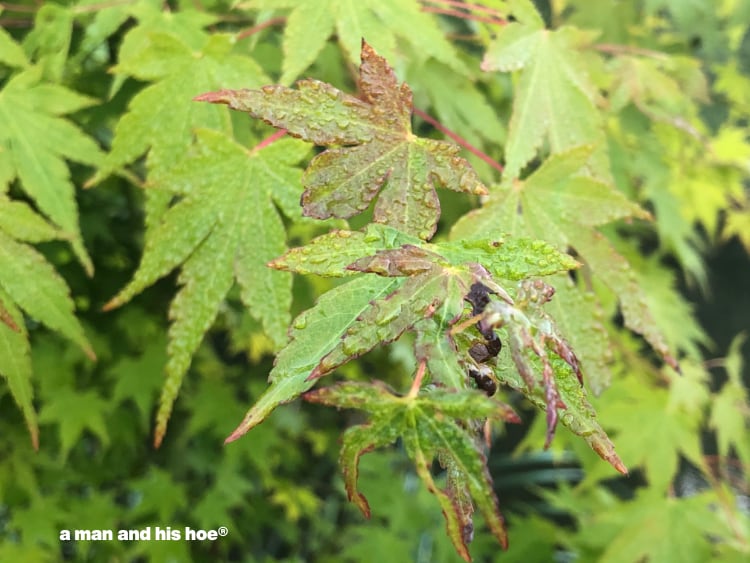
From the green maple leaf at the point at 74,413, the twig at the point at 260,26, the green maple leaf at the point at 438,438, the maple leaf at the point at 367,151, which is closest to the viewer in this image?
the green maple leaf at the point at 438,438

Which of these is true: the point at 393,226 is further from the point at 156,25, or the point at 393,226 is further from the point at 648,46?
the point at 648,46

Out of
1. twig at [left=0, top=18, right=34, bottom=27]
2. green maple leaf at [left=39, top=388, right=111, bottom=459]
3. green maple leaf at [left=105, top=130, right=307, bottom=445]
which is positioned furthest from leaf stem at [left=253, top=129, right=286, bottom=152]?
green maple leaf at [left=39, top=388, right=111, bottom=459]

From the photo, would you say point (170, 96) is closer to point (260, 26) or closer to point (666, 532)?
point (260, 26)

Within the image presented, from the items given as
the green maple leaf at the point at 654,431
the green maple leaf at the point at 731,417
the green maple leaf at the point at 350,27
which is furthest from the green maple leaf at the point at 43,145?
the green maple leaf at the point at 731,417

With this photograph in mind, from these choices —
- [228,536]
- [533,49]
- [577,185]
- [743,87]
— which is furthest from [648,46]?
[228,536]

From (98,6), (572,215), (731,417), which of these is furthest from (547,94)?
(731,417)

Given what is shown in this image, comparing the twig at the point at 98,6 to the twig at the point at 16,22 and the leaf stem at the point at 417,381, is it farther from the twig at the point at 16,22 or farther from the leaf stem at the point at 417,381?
the leaf stem at the point at 417,381
